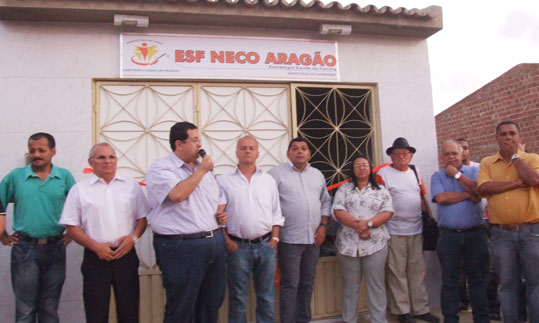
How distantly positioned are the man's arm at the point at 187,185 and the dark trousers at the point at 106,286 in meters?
0.80

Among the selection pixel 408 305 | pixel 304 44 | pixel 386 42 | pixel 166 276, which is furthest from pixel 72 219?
pixel 386 42

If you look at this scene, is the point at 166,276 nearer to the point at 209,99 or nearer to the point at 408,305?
the point at 209,99

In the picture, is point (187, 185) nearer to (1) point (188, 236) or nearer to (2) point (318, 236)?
(1) point (188, 236)

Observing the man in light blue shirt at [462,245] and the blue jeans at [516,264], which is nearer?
the blue jeans at [516,264]

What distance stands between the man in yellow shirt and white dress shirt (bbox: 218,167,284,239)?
1.99 metres

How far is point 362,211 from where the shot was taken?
14.3ft

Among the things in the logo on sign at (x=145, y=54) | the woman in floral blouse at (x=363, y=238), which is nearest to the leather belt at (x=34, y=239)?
the logo on sign at (x=145, y=54)

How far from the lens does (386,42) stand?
17.5ft

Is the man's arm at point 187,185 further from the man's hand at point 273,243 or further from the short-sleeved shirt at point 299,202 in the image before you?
the short-sleeved shirt at point 299,202

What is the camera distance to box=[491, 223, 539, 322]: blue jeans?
3.76m

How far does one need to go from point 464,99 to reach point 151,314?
335 inches

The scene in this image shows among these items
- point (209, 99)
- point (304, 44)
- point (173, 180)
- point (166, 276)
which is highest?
point (304, 44)

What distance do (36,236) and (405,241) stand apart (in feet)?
11.9

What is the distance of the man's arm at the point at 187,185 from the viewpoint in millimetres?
3154
